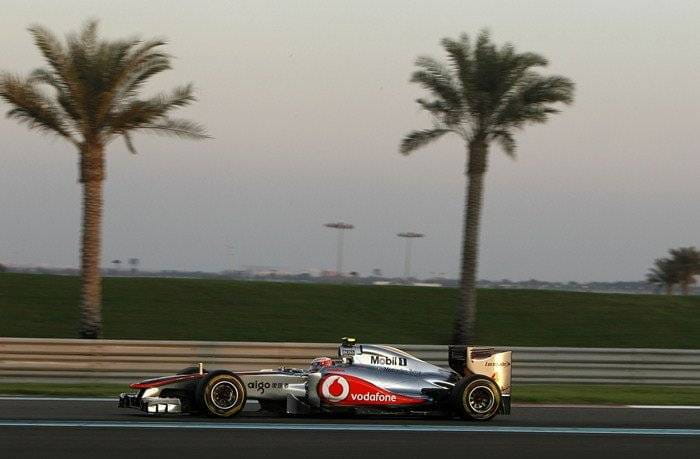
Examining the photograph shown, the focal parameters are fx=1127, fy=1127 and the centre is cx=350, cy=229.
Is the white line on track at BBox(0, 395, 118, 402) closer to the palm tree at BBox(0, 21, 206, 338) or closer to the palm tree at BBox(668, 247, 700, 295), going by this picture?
the palm tree at BBox(0, 21, 206, 338)

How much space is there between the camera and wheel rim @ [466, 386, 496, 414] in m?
13.8

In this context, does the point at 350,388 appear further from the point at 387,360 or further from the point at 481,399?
the point at 481,399

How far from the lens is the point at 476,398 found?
13820mm

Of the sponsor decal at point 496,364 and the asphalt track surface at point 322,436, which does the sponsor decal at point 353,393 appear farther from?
the sponsor decal at point 496,364

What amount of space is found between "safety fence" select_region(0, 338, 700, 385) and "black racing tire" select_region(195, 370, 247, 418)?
6938mm

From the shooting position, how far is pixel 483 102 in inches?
1093

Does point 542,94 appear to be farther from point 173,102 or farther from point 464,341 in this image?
point 173,102

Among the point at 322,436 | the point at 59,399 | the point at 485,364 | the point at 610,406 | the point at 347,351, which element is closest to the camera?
the point at 322,436

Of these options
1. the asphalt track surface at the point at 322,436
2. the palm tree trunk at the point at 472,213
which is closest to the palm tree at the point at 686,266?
the palm tree trunk at the point at 472,213

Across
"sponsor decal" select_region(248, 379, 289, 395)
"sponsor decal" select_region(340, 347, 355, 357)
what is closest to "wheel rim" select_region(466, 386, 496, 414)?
"sponsor decal" select_region(340, 347, 355, 357)

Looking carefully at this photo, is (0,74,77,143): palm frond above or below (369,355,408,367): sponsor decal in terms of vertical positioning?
above

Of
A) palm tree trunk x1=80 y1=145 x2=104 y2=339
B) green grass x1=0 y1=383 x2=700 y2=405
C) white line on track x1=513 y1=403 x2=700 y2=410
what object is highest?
palm tree trunk x1=80 y1=145 x2=104 y2=339

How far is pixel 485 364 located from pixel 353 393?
1.84 m

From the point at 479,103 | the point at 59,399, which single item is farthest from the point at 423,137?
the point at 59,399
